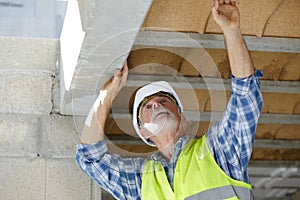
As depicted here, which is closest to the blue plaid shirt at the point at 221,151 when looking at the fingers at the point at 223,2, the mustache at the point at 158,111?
the mustache at the point at 158,111

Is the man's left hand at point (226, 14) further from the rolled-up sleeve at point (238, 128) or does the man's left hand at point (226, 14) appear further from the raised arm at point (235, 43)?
the rolled-up sleeve at point (238, 128)

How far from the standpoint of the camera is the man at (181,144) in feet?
8.91

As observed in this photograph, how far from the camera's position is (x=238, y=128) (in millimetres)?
2773

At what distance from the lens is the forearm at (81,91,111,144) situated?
3.12 metres

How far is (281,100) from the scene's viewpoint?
3.80 metres

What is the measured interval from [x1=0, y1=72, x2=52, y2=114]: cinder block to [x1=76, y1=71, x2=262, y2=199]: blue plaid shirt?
50 centimetres

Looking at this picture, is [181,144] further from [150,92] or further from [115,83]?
[115,83]

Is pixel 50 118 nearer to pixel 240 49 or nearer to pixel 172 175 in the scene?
pixel 172 175

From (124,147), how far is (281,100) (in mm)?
906

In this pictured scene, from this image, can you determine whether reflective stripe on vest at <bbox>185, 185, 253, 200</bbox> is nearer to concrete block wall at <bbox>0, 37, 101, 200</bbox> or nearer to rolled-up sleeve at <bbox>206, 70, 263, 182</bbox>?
rolled-up sleeve at <bbox>206, 70, 263, 182</bbox>

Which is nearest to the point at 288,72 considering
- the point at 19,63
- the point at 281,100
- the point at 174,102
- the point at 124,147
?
the point at 281,100

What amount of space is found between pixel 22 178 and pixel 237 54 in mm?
1313

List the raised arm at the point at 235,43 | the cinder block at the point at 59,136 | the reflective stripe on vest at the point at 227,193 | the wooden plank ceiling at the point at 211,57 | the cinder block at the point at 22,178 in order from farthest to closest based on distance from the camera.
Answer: the cinder block at the point at 59,136, the cinder block at the point at 22,178, the wooden plank ceiling at the point at 211,57, the reflective stripe on vest at the point at 227,193, the raised arm at the point at 235,43

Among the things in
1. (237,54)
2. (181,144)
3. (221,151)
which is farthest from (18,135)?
(237,54)
